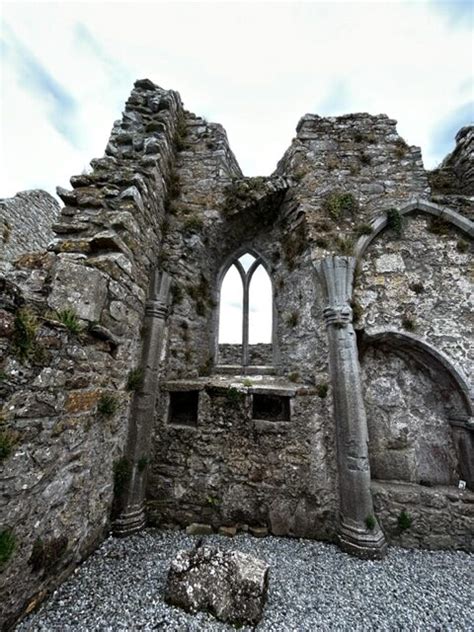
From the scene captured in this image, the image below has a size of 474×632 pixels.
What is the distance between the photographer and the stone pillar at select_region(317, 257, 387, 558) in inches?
115

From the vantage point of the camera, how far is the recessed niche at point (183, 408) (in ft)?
12.5

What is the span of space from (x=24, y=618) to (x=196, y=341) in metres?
3.20

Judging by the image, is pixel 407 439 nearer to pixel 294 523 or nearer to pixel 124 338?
pixel 294 523

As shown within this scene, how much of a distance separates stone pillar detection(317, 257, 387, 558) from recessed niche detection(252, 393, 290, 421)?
0.82 metres

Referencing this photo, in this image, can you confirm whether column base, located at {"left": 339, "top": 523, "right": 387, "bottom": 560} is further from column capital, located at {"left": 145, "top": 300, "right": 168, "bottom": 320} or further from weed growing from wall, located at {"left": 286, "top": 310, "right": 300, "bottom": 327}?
column capital, located at {"left": 145, "top": 300, "right": 168, "bottom": 320}

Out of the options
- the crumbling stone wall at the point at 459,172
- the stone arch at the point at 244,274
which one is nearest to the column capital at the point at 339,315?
the stone arch at the point at 244,274

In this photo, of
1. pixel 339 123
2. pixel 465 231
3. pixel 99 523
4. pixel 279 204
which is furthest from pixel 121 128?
pixel 465 231

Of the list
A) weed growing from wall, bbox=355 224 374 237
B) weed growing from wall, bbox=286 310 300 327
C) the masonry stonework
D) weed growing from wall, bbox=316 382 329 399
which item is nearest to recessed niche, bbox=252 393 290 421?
the masonry stonework

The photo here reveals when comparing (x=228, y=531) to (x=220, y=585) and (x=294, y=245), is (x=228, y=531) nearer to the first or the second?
(x=220, y=585)

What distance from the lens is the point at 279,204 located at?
486cm

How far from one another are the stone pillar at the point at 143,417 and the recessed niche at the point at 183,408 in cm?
39

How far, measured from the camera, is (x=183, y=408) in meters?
3.96

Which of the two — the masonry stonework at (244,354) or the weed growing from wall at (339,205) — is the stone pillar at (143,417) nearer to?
the masonry stonework at (244,354)

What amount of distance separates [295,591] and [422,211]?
5.65 meters
